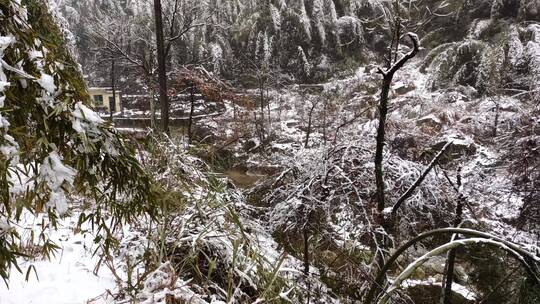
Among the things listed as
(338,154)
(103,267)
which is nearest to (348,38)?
(338,154)

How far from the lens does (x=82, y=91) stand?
Answer: 1.38 m

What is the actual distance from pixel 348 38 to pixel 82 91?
2920cm

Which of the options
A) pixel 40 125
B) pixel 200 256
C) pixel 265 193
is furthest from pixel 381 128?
pixel 265 193

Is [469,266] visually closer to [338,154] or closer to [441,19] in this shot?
[338,154]

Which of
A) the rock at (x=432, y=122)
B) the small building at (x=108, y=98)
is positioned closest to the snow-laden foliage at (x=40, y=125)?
the rock at (x=432, y=122)

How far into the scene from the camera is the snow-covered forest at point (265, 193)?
130 cm

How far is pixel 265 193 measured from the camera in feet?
26.1

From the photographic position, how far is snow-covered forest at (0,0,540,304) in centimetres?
130

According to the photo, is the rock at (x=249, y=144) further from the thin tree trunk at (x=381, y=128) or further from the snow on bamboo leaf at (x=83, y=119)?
the snow on bamboo leaf at (x=83, y=119)

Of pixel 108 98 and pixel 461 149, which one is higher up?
pixel 108 98

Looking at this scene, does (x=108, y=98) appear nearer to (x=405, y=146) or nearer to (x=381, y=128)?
(x=405, y=146)

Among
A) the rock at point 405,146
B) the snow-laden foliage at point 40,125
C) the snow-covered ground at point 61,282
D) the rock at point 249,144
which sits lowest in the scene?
the rock at point 249,144

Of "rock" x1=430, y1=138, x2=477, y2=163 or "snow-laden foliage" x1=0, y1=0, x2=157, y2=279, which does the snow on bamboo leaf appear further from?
"rock" x1=430, y1=138, x2=477, y2=163

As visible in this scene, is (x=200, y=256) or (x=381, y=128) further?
(x=381, y=128)
